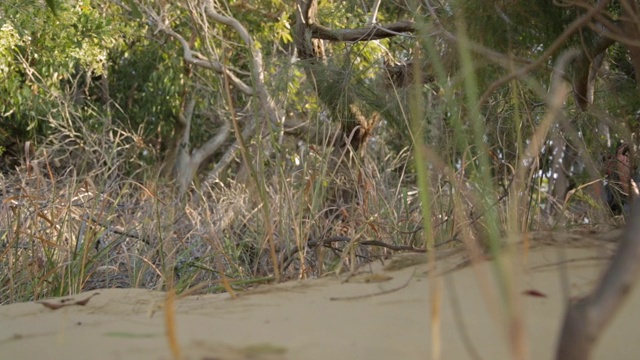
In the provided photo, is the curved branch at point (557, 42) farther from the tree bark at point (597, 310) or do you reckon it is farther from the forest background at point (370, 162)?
the tree bark at point (597, 310)

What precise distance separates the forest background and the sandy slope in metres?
0.13

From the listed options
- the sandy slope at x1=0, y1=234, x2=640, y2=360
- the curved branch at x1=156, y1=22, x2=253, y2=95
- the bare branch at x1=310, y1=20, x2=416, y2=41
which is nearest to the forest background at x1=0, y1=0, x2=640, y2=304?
the bare branch at x1=310, y1=20, x2=416, y2=41

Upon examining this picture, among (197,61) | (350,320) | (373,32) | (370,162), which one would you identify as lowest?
(350,320)

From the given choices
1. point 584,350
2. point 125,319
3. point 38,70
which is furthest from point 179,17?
point 584,350

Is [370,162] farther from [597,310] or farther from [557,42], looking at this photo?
[597,310]

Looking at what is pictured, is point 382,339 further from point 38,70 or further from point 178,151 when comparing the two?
point 178,151

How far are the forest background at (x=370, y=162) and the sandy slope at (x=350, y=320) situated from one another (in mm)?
131

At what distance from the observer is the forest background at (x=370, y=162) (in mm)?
2506

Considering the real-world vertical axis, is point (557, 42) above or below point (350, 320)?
above

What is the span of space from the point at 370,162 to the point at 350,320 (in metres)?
3.21

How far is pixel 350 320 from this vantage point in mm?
1612

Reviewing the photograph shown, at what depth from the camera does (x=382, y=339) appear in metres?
1.49

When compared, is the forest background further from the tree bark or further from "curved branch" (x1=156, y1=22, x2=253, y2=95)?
"curved branch" (x1=156, y1=22, x2=253, y2=95)

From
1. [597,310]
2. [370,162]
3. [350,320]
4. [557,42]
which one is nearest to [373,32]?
[370,162]
